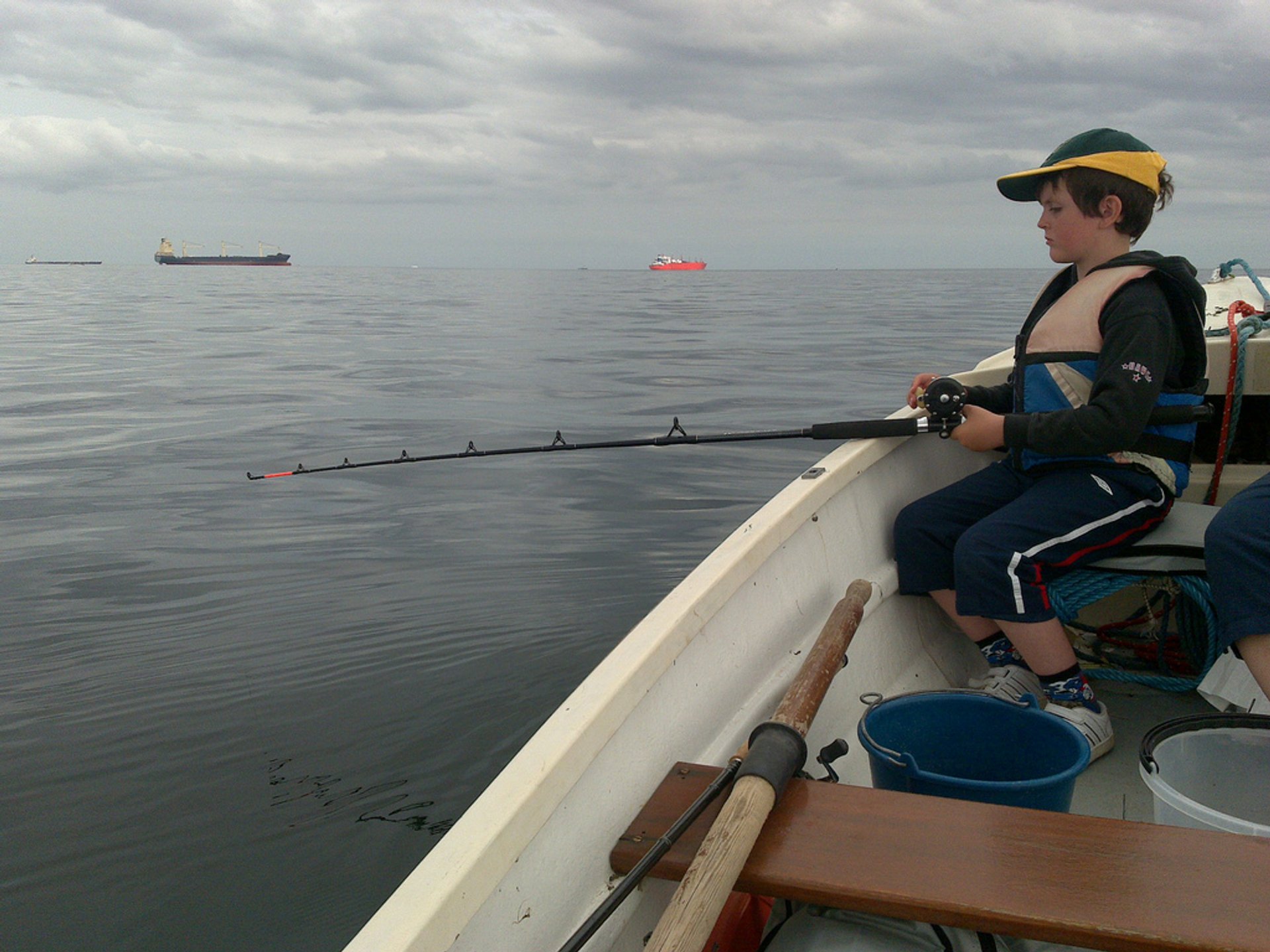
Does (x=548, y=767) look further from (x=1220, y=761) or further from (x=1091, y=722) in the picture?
(x=1091, y=722)

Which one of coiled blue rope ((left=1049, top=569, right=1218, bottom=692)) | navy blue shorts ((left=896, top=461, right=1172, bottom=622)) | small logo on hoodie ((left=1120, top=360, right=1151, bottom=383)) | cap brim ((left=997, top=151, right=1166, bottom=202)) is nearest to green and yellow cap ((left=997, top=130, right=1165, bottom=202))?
cap brim ((left=997, top=151, right=1166, bottom=202))

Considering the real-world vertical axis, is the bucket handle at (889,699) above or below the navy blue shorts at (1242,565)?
below

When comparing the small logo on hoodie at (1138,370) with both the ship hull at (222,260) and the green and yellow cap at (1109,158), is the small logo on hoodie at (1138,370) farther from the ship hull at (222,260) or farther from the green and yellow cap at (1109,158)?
the ship hull at (222,260)

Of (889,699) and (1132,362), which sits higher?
(1132,362)

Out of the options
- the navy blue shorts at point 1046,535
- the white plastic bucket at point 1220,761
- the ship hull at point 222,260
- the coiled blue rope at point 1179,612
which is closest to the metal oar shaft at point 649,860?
the white plastic bucket at point 1220,761

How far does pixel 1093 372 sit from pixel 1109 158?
54cm

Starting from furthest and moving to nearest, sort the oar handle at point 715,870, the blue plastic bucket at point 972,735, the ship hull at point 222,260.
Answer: the ship hull at point 222,260 → the blue plastic bucket at point 972,735 → the oar handle at point 715,870

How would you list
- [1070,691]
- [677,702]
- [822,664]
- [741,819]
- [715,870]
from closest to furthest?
[715,870]
[741,819]
[677,702]
[822,664]
[1070,691]

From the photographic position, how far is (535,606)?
5145 millimetres

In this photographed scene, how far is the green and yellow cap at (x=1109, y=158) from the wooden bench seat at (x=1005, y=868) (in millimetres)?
1714

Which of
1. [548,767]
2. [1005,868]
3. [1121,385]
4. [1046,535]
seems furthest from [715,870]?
[1121,385]

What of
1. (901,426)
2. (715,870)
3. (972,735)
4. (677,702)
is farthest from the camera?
(901,426)

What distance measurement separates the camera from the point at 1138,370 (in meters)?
2.31

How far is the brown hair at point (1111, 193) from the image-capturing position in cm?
248
